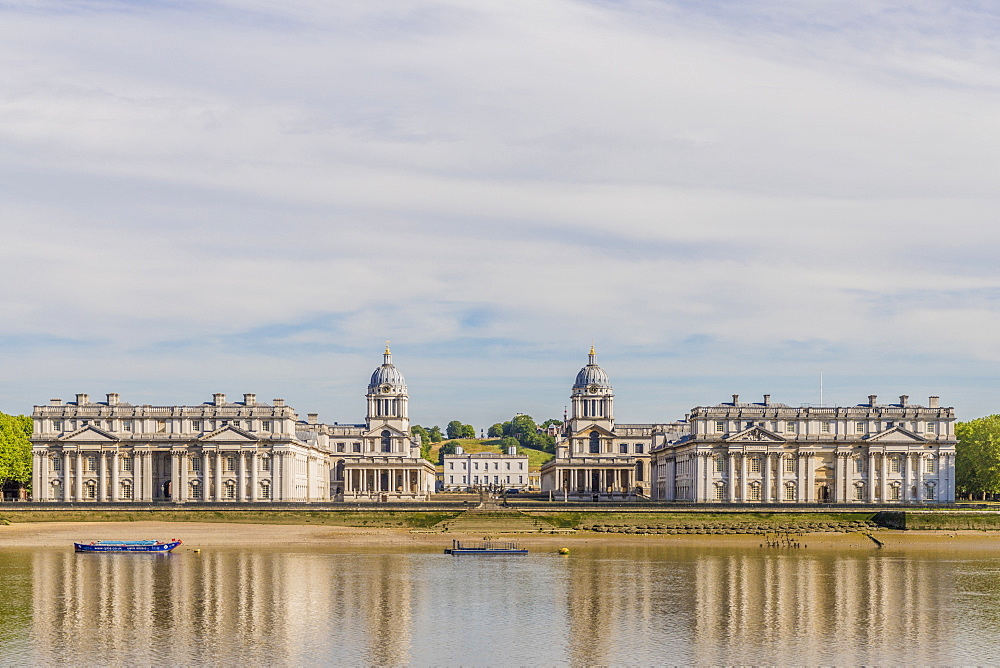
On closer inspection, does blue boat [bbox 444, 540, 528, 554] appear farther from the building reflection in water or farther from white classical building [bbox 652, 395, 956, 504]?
white classical building [bbox 652, 395, 956, 504]

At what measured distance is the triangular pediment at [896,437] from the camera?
15825 cm

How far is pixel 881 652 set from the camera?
183ft

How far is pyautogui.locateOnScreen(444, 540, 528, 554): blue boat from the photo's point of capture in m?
104

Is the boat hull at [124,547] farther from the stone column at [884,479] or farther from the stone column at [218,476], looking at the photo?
the stone column at [884,479]

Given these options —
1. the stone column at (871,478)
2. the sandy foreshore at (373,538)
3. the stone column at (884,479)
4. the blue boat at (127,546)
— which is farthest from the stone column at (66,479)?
the stone column at (884,479)

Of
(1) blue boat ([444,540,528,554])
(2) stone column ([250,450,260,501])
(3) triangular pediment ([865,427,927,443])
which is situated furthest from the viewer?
(2) stone column ([250,450,260,501])

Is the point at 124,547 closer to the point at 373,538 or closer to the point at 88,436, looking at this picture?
the point at 373,538

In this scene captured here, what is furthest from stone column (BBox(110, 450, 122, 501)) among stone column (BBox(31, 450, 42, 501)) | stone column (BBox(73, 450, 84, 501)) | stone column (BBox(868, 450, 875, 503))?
stone column (BBox(868, 450, 875, 503))

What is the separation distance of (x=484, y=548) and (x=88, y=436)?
248ft

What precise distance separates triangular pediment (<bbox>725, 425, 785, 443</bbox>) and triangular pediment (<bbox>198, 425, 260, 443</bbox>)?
197 feet

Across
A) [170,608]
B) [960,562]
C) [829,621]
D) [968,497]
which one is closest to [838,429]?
[968,497]

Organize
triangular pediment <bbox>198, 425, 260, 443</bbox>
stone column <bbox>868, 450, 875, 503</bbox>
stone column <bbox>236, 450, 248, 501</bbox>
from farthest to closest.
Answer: stone column <bbox>236, 450, 248, 501</bbox>
triangular pediment <bbox>198, 425, 260, 443</bbox>
stone column <bbox>868, 450, 875, 503</bbox>

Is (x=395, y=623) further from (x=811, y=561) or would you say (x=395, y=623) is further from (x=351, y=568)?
(x=811, y=561)

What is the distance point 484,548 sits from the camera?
106 meters
